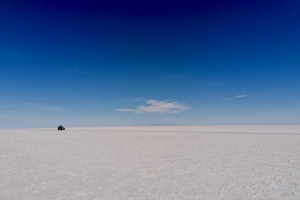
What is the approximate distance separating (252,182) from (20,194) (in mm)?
5160

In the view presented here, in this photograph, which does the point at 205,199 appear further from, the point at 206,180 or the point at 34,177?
the point at 34,177

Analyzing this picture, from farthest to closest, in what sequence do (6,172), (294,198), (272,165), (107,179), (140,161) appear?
(140,161) → (272,165) → (6,172) → (107,179) → (294,198)

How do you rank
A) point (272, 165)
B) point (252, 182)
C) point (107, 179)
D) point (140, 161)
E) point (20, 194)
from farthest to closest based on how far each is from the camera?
point (140, 161)
point (272, 165)
point (107, 179)
point (252, 182)
point (20, 194)

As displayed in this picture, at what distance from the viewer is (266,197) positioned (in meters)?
A: 3.71

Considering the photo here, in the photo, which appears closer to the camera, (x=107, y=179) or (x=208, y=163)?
(x=107, y=179)

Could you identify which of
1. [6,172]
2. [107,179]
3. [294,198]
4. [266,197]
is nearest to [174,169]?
[107,179]

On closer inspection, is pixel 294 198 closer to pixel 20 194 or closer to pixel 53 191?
pixel 53 191

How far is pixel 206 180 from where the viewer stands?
4.77 m

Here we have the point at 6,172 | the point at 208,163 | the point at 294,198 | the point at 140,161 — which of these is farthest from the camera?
the point at 140,161

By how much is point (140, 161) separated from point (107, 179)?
7.45ft

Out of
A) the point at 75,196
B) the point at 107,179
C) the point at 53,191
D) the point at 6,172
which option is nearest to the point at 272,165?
the point at 107,179

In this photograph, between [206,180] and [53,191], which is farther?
[206,180]

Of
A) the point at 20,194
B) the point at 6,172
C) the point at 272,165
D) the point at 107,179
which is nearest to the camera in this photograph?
the point at 20,194

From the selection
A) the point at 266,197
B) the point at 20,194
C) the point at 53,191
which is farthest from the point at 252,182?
the point at 20,194
